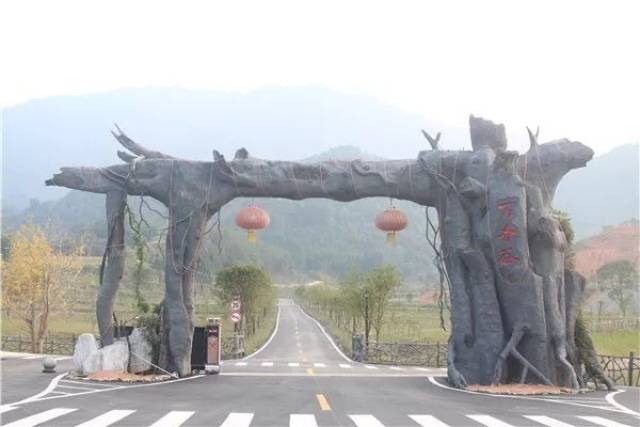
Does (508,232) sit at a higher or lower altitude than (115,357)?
higher

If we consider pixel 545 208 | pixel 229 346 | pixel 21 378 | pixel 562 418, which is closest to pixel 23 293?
pixel 229 346

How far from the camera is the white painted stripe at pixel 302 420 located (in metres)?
8.36

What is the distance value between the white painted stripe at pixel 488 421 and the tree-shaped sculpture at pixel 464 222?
4.15 metres

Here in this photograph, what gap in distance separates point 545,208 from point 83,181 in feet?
36.3

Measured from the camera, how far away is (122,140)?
1562 cm

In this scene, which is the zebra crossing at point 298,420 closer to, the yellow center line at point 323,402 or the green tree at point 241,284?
the yellow center line at point 323,402

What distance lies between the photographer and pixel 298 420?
28.6 ft

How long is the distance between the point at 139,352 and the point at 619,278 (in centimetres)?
5183

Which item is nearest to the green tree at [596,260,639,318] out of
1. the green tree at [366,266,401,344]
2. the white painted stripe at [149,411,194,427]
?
the green tree at [366,266,401,344]

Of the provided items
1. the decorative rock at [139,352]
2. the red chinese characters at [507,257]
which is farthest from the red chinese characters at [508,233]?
the decorative rock at [139,352]

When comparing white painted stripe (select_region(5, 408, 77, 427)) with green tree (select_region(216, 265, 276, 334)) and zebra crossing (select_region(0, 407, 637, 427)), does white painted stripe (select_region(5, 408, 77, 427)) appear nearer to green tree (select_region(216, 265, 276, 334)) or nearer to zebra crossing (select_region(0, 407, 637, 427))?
zebra crossing (select_region(0, 407, 637, 427))

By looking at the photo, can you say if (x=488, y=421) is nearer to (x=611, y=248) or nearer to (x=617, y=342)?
(x=617, y=342)

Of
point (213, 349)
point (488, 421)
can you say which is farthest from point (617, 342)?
point (488, 421)

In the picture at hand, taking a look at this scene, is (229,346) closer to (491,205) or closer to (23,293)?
(23,293)
